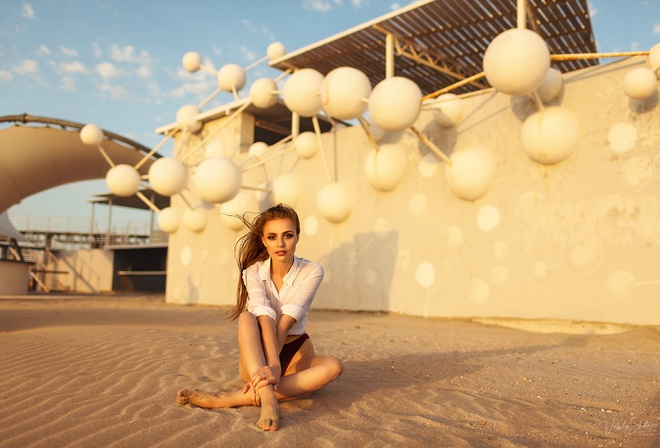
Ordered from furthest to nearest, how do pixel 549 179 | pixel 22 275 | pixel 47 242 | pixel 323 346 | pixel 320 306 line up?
1. pixel 47 242
2. pixel 22 275
3. pixel 320 306
4. pixel 549 179
5. pixel 323 346

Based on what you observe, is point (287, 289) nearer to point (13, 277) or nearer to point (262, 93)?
point (262, 93)

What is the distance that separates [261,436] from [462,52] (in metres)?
11.0

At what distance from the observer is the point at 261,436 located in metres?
2.20

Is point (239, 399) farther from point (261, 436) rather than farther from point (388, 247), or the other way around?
point (388, 247)

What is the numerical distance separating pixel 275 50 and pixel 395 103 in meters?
6.32

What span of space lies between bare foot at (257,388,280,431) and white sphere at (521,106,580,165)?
6521 mm

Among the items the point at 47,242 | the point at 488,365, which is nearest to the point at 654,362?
the point at 488,365

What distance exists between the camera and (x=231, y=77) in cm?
1273

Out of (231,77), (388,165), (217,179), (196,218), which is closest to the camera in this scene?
(217,179)

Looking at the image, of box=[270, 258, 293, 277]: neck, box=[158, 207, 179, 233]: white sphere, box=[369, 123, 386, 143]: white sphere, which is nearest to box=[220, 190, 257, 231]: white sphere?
box=[158, 207, 179, 233]: white sphere

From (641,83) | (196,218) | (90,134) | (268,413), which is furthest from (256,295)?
(90,134)

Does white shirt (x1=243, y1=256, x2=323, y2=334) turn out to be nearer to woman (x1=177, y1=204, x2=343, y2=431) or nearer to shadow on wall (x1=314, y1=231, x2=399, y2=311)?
woman (x1=177, y1=204, x2=343, y2=431)

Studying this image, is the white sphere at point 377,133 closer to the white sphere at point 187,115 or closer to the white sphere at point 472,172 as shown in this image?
the white sphere at point 472,172

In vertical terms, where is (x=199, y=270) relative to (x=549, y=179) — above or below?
below
